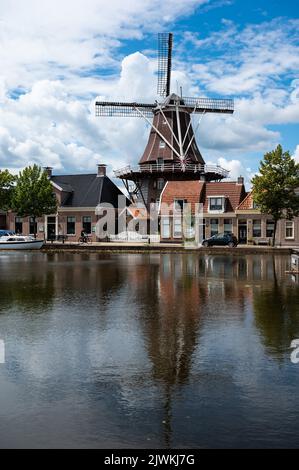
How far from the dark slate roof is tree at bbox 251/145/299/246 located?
957 inches

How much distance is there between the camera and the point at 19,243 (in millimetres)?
51031

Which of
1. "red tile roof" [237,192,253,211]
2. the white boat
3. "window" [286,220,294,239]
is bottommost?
the white boat

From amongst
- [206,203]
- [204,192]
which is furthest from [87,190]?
[206,203]

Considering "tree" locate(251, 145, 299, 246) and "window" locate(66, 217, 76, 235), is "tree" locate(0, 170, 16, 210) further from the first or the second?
"tree" locate(251, 145, 299, 246)

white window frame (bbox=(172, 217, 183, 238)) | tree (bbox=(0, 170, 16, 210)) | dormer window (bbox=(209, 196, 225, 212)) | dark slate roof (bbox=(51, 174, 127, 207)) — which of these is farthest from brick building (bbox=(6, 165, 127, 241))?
dormer window (bbox=(209, 196, 225, 212))

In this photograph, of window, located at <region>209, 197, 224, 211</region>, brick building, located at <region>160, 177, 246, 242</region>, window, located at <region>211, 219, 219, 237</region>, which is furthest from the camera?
window, located at <region>209, 197, 224, 211</region>

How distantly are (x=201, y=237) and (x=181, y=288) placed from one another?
1543 inches

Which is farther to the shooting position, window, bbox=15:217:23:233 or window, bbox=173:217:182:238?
window, bbox=15:217:23:233

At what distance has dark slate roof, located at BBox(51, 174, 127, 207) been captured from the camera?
218 feet

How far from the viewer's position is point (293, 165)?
4819cm

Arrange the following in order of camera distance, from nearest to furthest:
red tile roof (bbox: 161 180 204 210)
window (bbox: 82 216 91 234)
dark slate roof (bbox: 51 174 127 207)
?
red tile roof (bbox: 161 180 204 210) → window (bbox: 82 216 91 234) → dark slate roof (bbox: 51 174 127 207)

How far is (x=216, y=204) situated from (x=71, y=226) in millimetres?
20334

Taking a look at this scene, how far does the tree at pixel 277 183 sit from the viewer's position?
4753 cm
